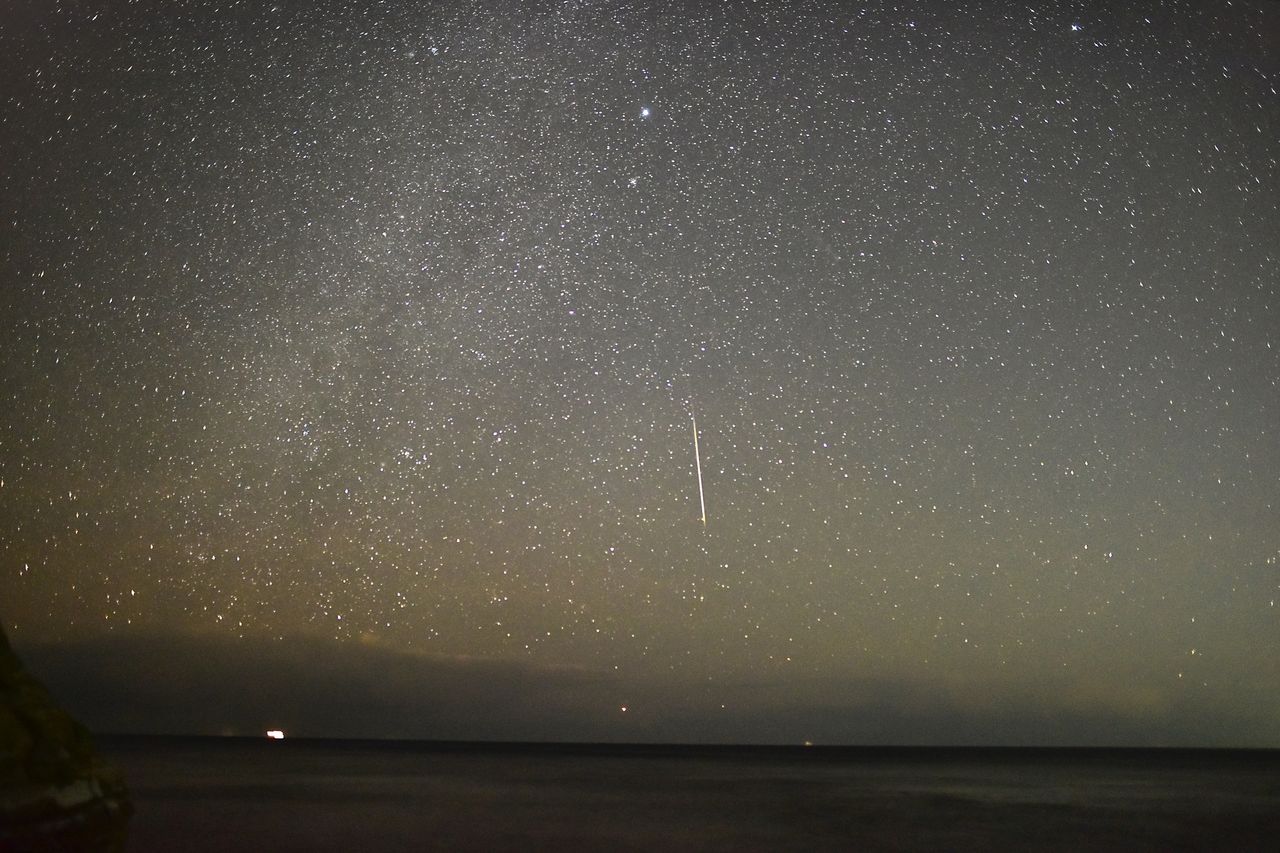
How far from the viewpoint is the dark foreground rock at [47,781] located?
8.84ft

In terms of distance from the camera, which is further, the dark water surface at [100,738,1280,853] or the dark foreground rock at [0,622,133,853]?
the dark water surface at [100,738,1280,853]

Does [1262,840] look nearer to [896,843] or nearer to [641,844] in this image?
[896,843]

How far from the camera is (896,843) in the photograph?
1577cm

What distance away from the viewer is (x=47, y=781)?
279 centimetres

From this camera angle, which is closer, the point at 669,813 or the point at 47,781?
the point at 47,781

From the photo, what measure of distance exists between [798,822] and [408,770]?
2377 cm

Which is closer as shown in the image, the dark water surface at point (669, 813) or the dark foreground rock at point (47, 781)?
the dark foreground rock at point (47, 781)

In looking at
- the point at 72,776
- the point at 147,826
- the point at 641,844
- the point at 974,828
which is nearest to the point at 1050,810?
the point at 974,828

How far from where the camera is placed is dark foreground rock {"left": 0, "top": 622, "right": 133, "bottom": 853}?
8.84ft

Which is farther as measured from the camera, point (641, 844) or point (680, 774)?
point (680, 774)

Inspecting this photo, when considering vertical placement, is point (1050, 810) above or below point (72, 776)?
below

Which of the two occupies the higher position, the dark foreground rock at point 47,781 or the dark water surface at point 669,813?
the dark foreground rock at point 47,781

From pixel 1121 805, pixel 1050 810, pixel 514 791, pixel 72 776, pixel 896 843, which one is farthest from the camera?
pixel 514 791

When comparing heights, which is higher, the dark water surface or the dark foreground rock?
the dark foreground rock
